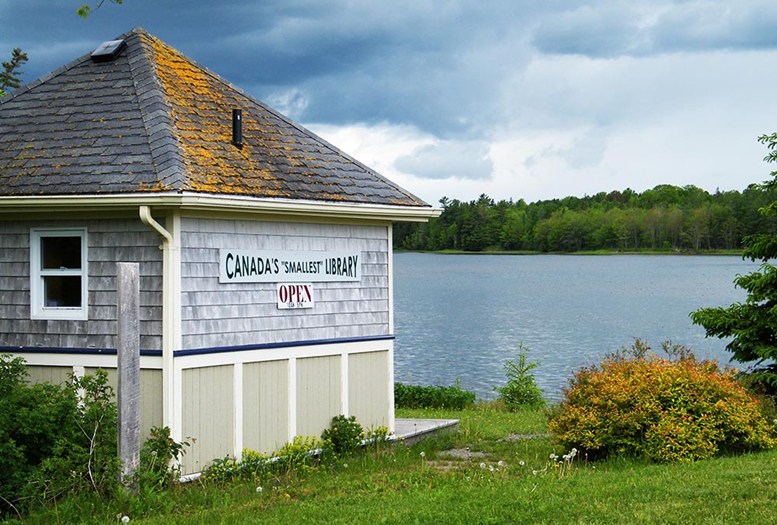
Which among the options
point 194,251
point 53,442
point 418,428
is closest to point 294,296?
point 194,251

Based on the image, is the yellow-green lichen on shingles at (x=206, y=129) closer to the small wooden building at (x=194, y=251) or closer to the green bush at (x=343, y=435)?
the small wooden building at (x=194, y=251)

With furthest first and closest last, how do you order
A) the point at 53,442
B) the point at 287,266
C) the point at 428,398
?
1. the point at 428,398
2. the point at 287,266
3. the point at 53,442

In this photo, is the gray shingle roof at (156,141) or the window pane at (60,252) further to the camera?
the window pane at (60,252)

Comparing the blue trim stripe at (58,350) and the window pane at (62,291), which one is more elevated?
the window pane at (62,291)

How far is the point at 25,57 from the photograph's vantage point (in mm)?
47625

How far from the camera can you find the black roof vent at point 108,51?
588 inches

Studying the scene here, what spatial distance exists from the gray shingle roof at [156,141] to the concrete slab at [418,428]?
11.7 ft

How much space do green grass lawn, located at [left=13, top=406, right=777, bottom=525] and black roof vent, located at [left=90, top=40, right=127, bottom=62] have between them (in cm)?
661

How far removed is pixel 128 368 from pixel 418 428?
6499 mm

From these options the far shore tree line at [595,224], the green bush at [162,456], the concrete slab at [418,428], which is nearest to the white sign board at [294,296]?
the green bush at [162,456]

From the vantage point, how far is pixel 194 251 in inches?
487

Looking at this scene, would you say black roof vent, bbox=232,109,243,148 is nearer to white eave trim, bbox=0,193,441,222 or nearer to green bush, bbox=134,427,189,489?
white eave trim, bbox=0,193,441,222

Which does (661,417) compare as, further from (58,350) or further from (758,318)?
(58,350)

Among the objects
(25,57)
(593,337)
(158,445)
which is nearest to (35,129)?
(158,445)
